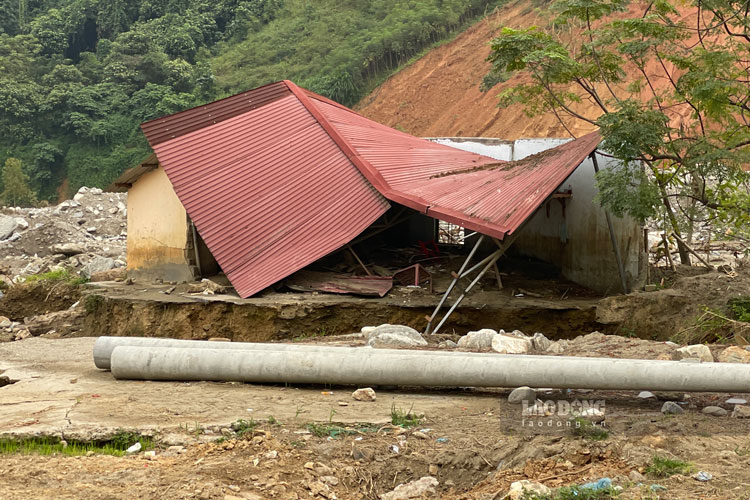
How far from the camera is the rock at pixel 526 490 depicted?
4.16 metres

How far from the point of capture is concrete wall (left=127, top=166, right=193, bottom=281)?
13.8 meters

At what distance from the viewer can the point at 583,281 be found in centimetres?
1316

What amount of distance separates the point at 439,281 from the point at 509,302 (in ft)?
4.31

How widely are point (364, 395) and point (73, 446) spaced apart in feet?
7.66

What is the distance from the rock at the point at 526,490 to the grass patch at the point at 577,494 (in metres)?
0.01

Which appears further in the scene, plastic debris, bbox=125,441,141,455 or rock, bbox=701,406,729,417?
rock, bbox=701,406,729,417

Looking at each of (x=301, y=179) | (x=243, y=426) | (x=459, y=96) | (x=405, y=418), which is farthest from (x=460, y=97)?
(x=243, y=426)

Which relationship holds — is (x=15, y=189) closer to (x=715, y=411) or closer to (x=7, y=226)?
(x=7, y=226)

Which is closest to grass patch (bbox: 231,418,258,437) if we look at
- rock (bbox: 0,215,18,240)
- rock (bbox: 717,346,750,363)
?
rock (bbox: 717,346,750,363)

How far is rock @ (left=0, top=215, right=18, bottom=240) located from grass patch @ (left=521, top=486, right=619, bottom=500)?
2164 cm

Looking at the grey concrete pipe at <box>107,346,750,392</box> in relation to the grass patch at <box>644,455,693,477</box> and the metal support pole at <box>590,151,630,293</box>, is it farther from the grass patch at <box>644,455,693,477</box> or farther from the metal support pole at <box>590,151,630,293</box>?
the metal support pole at <box>590,151,630,293</box>

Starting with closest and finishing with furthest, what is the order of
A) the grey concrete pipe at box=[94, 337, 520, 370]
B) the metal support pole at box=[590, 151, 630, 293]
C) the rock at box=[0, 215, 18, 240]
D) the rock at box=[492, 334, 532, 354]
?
1. the grey concrete pipe at box=[94, 337, 520, 370]
2. the rock at box=[492, 334, 532, 354]
3. the metal support pole at box=[590, 151, 630, 293]
4. the rock at box=[0, 215, 18, 240]

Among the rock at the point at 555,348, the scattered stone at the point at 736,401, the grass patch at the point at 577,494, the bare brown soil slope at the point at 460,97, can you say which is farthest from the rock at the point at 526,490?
the bare brown soil slope at the point at 460,97

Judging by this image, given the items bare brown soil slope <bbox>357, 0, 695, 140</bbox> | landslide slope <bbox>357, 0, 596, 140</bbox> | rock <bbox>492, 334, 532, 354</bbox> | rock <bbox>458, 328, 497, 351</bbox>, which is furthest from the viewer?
landslide slope <bbox>357, 0, 596, 140</bbox>
